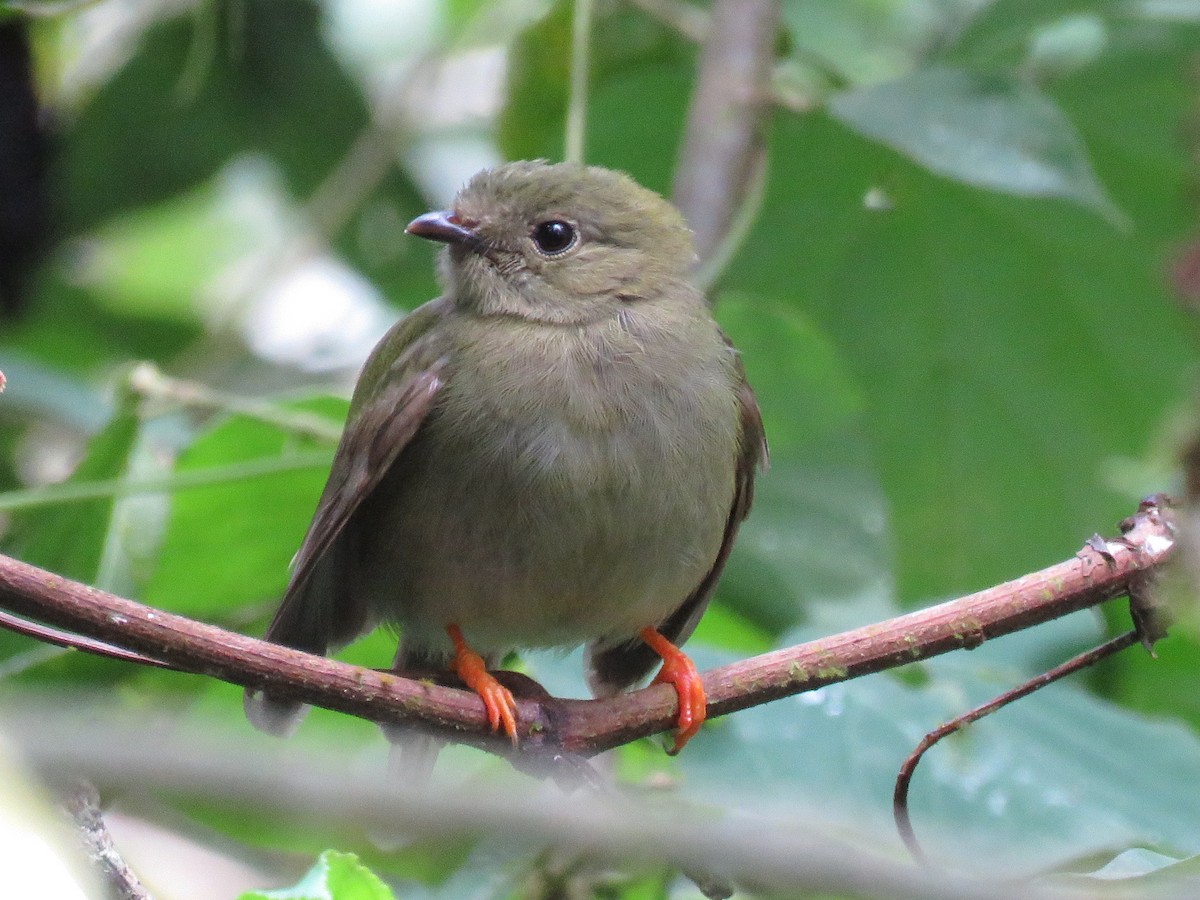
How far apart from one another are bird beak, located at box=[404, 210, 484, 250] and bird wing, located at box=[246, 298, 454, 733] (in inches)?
6.6

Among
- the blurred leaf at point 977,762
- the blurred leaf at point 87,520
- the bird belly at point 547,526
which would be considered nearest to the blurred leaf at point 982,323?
the blurred leaf at point 977,762

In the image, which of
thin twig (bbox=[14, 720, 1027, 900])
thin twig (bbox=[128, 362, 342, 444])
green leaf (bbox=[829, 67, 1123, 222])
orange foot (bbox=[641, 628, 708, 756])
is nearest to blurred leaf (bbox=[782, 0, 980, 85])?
green leaf (bbox=[829, 67, 1123, 222])

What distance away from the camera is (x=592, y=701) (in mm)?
2719

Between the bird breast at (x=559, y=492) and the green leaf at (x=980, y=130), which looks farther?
the green leaf at (x=980, y=130)

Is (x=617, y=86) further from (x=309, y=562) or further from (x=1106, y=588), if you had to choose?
(x=1106, y=588)

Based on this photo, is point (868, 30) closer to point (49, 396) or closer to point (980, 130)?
point (980, 130)

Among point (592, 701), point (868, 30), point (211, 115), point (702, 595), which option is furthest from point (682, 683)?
point (868, 30)

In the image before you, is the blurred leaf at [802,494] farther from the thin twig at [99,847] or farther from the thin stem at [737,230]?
the thin twig at [99,847]

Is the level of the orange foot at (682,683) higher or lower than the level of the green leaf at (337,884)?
lower

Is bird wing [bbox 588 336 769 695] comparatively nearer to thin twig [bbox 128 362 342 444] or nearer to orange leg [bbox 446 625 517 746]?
orange leg [bbox 446 625 517 746]

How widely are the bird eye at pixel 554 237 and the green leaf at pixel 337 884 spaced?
219 centimetres

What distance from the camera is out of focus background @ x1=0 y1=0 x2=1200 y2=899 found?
11.4 ft

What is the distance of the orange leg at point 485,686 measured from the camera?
8.31 feet

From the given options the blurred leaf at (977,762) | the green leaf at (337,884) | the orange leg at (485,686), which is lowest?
the blurred leaf at (977,762)
